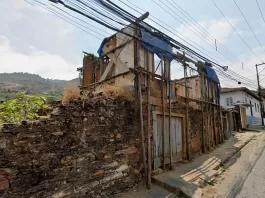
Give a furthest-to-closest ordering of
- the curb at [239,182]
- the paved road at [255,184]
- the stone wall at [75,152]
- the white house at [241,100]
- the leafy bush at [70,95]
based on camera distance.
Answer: the white house at [241,100] → the curb at [239,182] → the paved road at [255,184] → the leafy bush at [70,95] → the stone wall at [75,152]

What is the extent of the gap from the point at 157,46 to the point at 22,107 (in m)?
5.40

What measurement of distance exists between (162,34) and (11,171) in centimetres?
583

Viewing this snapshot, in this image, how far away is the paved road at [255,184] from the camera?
530 centimetres

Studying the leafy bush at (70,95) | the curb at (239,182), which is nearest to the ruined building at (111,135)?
the leafy bush at (70,95)

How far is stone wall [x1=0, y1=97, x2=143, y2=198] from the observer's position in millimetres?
3520

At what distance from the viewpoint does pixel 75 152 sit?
14.5 ft

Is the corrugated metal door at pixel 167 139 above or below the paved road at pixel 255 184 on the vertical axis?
above

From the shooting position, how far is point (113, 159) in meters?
5.32

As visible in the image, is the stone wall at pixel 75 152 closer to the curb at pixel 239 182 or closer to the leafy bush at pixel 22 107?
the leafy bush at pixel 22 107

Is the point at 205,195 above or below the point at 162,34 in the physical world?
below

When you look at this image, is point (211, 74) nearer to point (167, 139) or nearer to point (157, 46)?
point (157, 46)

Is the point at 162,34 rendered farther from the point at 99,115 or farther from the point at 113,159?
the point at 113,159

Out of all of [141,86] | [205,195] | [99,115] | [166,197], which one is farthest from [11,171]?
[205,195]

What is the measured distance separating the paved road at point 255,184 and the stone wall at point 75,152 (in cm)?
319
